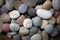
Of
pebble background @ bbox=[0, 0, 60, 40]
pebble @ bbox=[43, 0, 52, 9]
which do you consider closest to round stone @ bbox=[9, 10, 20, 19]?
pebble background @ bbox=[0, 0, 60, 40]

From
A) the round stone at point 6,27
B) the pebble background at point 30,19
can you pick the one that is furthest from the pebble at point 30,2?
the round stone at point 6,27

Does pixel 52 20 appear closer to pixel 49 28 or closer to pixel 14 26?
pixel 49 28

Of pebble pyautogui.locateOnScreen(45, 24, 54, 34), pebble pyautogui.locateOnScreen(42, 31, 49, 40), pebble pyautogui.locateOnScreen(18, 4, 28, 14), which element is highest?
pebble pyautogui.locateOnScreen(18, 4, 28, 14)

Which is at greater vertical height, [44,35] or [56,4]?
[56,4]

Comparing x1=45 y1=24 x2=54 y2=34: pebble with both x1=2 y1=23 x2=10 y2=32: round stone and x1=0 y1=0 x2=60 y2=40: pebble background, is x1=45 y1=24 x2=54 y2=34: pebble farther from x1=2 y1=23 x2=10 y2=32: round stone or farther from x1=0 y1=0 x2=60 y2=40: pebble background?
x1=2 y1=23 x2=10 y2=32: round stone

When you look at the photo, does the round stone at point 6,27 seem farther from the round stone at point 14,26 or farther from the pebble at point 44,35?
the pebble at point 44,35

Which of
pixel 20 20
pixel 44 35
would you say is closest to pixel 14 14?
pixel 20 20

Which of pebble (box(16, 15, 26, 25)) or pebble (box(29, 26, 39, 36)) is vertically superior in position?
pebble (box(16, 15, 26, 25))

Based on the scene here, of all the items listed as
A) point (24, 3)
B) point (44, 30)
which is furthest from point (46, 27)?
point (24, 3)
